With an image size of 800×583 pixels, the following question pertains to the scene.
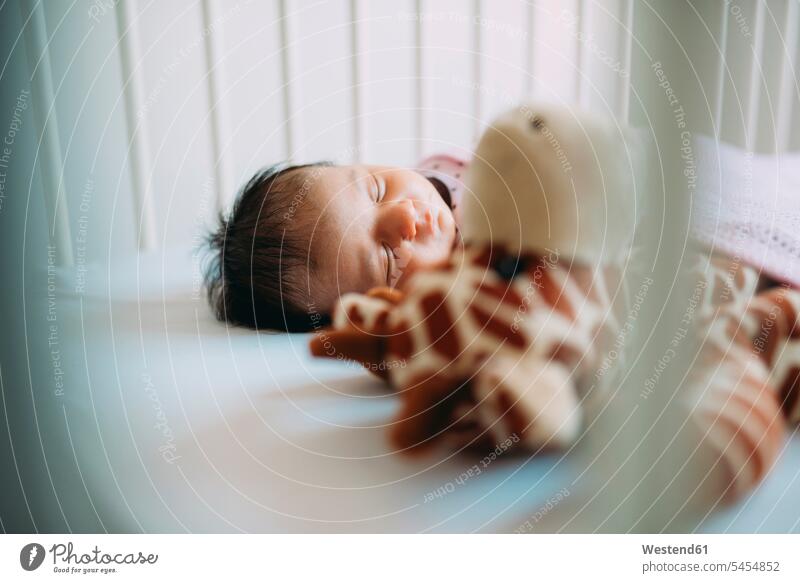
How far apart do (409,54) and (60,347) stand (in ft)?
0.91

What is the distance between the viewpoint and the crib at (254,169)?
39cm

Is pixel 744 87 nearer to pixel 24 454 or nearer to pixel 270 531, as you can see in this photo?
pixel 270 531

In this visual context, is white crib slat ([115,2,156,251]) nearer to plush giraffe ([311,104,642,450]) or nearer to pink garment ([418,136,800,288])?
plush giraffe ([311,104,642,450])

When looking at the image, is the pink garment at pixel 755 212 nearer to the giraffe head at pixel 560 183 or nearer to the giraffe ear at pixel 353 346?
the giraffe head at pixel 560 183

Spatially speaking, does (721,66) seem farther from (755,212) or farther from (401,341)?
(401,341)

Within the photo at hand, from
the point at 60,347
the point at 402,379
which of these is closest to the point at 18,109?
the point at 60,347

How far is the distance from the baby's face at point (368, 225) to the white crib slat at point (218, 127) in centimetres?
5

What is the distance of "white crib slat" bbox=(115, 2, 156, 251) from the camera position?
422 millimetres

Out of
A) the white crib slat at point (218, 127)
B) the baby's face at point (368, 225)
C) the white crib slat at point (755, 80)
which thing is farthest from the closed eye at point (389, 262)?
the white crib slat at point (755, 80)

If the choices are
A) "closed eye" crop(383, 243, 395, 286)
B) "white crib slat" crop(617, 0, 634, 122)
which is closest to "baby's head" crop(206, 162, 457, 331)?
"closed eye" crop(383, 243, 395, 286)

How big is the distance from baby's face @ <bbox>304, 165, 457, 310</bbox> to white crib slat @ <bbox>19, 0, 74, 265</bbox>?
0.15 m

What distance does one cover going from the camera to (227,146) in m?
0.45

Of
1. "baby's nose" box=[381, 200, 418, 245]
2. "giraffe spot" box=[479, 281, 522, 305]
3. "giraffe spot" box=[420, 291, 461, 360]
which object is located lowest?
"giraffe spot" box=[420, 291, 461, 360]

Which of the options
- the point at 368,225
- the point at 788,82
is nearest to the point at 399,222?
the point at 368,225
